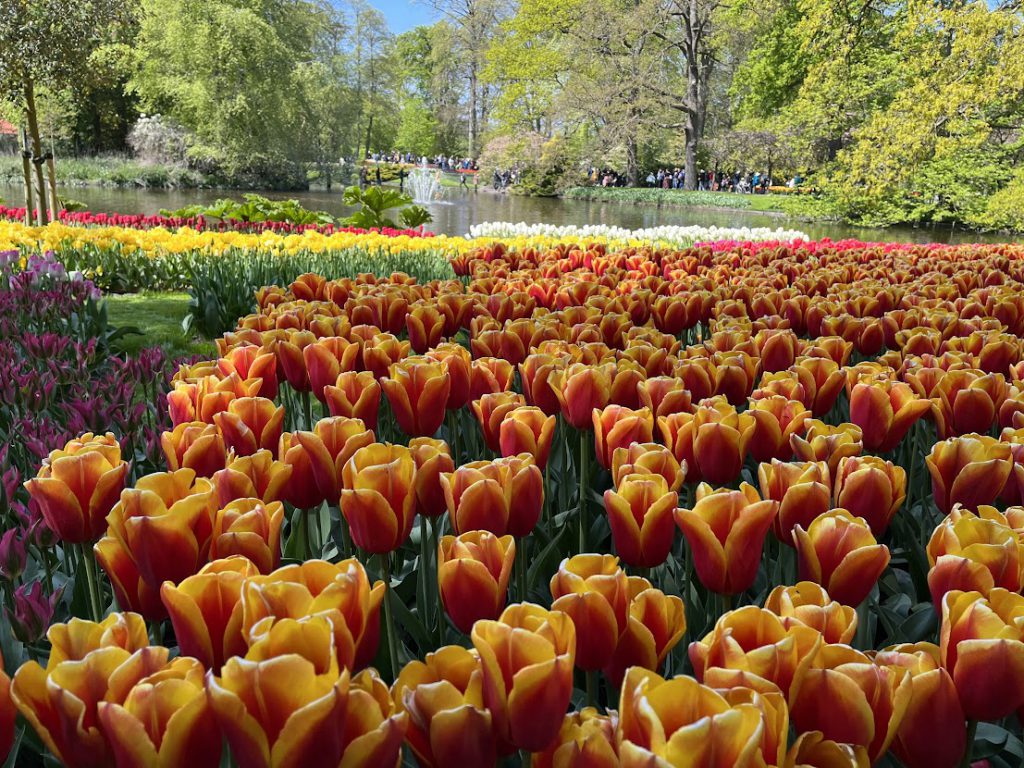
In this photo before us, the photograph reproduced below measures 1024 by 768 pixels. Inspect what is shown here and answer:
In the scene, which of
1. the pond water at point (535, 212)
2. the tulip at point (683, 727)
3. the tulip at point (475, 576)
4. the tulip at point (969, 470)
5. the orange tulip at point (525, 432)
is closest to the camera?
the tulip at point (683, 727)

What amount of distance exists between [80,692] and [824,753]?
0.72m

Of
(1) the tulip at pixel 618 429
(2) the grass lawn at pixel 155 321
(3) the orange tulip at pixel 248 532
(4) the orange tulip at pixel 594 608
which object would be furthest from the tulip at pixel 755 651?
(2) the grass lawn at pixel 155 321

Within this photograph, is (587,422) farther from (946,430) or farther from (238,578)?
(238,578)

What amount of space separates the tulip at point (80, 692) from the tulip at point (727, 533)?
72cm

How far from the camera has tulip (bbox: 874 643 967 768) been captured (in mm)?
892

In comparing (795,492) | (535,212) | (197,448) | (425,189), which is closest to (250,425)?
(197,448)

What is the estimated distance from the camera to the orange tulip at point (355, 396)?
1854mm

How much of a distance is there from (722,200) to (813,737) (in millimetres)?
41923

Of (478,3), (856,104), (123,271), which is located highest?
(478,3)

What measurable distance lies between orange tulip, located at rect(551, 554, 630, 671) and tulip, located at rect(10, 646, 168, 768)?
1.44ft

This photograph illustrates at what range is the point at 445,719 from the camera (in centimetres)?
81

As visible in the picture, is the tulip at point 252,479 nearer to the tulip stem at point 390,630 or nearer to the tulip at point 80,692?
the tulip stem at point 390,630

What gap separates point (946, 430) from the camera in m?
2.03

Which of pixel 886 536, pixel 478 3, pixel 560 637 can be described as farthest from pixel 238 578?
pixel 478 3
